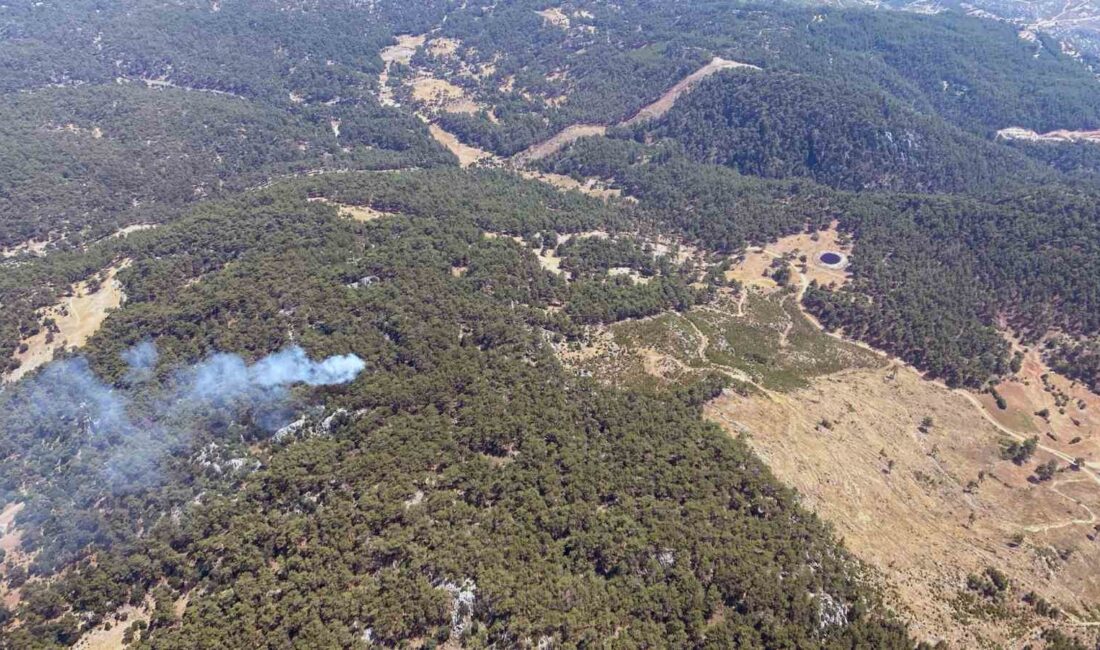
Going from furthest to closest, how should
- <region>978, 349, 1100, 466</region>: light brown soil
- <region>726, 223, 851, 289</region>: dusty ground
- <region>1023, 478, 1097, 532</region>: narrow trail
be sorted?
<region>726, 223, 851, 289</region>: dusty ground, <region>978, 349, 1100, 466</region>: light brown soil, <region>1023, 478, 1097, 532</region>: narrow trail

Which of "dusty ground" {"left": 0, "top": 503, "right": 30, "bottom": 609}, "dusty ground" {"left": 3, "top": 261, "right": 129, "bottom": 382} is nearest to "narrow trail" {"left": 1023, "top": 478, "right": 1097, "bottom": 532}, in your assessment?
"dusty ground" {"left": 0, "top": 503, "right": 30, "bottom": 609}

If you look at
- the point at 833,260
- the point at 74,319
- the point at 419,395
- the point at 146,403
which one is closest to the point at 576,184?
the point at 833,260

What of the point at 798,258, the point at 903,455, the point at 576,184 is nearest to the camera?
the point at 903,455

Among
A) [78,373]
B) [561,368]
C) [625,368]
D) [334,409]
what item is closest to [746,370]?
[625,368]

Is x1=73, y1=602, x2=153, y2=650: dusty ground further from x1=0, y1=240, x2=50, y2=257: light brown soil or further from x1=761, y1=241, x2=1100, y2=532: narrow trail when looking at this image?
x1=761, y1=241, x2=1100, y2=532: narrow trail

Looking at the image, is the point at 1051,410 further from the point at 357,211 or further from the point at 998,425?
the point at 357,211

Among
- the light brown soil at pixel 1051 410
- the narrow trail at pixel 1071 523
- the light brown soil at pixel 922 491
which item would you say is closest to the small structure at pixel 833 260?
the light brown soil at pixel 922 491

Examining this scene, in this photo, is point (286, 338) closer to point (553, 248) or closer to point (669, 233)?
point (553, 248)
